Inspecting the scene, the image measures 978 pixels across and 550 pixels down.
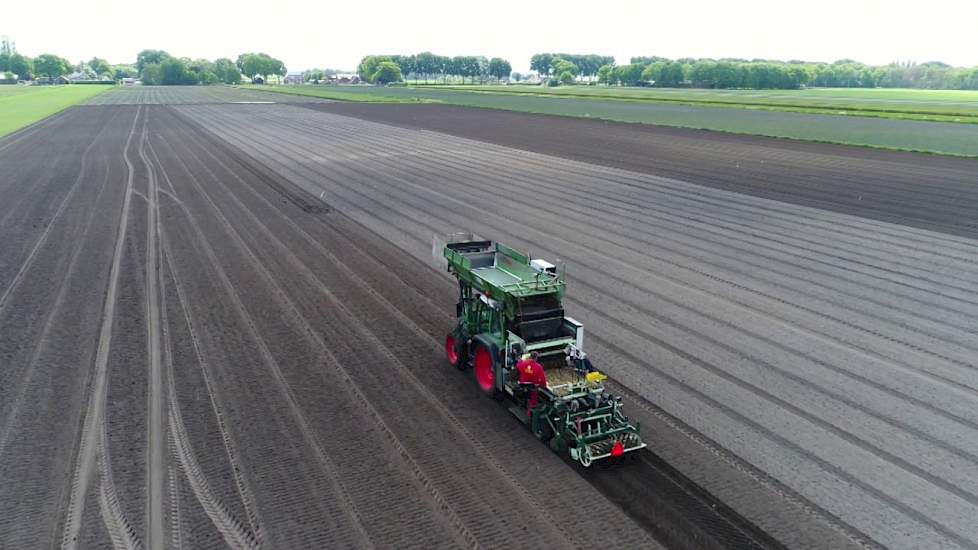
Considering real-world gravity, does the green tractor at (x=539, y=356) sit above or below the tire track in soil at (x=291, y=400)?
above

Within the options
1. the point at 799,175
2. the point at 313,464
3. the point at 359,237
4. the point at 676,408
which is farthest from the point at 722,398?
the point at 799,175

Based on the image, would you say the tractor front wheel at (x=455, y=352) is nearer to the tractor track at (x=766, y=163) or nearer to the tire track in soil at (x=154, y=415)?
the tire track in soil at (x=154, y=415)

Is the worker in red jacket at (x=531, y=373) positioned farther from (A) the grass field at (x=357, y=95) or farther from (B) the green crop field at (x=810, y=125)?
(A) the grass field at (x=357, y=95)

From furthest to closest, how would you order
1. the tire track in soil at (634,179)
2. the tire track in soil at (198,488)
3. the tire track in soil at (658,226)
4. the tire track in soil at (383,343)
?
the tire track in soil at (634,179)
the tire track in soil at (658,226)
the tire track in soil at (383,343)
the tire track in soil at (198,488)

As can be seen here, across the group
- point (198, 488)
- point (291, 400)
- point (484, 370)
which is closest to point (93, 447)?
point (198, 488)

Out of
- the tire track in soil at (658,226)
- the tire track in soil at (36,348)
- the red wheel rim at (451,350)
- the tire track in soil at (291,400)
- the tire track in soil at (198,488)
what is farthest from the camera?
the tire track in soil at (658,226)

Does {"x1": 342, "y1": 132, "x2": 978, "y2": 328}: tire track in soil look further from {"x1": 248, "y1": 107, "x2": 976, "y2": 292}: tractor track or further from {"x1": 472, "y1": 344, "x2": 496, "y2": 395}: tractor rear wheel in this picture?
{"x1": 472, "y1": 344, "x2": 496, "y2": 395}: tractor rear wheel

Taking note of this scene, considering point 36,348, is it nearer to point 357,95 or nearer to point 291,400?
point 291,400

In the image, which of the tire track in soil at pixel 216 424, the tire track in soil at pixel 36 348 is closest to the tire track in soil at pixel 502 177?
the tire track in soil at pixel 216 424

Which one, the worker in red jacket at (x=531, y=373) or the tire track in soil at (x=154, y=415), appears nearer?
the tire track in soil at (x=154, y=415)

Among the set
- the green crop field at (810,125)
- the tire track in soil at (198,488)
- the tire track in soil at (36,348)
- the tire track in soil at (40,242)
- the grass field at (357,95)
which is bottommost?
the tire track in soil at (198,488)
